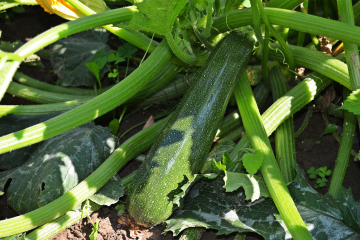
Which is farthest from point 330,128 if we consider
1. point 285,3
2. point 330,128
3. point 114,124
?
point 114,124

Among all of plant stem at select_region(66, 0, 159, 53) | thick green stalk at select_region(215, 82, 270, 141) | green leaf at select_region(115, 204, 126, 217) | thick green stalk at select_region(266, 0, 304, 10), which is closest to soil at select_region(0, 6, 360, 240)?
green leaf at select_region(115, 204, 126, 217)

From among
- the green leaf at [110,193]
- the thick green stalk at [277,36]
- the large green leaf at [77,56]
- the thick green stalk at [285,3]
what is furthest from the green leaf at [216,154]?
the large green leaf at [77,56]

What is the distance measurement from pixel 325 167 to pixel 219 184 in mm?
663

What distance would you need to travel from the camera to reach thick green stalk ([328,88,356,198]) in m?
1.90

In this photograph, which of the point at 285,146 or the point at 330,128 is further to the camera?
the point at 330,128

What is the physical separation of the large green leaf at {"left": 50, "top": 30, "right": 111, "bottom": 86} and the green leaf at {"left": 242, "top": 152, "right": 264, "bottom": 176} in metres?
1.45

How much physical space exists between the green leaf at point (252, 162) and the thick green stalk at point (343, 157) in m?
0.51

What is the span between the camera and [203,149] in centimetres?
187

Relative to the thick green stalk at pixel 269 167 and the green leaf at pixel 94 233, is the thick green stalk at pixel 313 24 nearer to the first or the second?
the thick green stalk at pixel 269 167

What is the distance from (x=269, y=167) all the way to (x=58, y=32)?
3.74 ft

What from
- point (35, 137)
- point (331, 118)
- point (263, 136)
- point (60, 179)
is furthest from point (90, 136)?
point (331, 118)

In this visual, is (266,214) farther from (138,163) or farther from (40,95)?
(40,95)

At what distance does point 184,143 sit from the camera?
1827 mm

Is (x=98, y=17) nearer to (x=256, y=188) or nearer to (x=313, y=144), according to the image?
(x=256, y=188)
